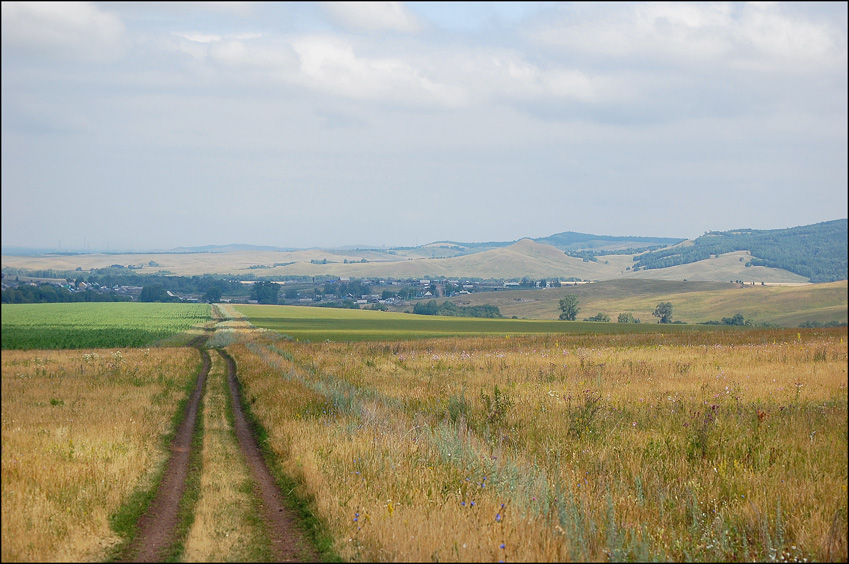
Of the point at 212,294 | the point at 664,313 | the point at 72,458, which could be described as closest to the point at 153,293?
the point at 212,294

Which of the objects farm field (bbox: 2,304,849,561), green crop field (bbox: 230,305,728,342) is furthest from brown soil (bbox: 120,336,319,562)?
green crop field (bbox: 230,305,728,342)

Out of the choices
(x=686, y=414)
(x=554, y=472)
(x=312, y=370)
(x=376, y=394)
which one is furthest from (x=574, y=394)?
(x=312, y=370)

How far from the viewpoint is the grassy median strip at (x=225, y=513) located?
24.6 feet

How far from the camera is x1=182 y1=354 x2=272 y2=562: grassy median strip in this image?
7512mm

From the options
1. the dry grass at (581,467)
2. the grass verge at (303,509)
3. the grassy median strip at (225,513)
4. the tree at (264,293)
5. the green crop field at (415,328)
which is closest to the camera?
the dry grass at (581,467)

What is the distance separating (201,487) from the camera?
10555 mm

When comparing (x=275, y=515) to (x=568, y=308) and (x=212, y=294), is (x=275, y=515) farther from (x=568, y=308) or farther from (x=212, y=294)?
(x=212, y=294)

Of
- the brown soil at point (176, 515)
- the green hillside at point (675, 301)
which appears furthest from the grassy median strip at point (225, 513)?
the green hillside at point (675, 301)

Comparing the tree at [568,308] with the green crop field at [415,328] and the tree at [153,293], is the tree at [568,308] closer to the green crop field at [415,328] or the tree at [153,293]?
the green crop field at [415,328]

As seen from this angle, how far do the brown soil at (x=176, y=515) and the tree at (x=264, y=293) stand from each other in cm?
16994

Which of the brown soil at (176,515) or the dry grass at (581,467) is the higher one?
the dry grass at (581,467)

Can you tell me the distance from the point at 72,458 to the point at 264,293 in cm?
17683

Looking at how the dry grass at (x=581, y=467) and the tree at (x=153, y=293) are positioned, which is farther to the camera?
the tree at (x=153, y=293)

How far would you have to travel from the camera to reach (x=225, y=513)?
907 centimetres
